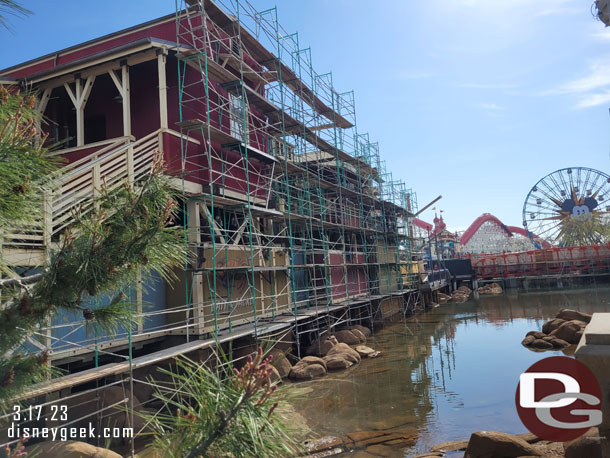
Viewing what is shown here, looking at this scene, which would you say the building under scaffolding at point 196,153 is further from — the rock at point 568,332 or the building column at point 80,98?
the rock at point 568,332

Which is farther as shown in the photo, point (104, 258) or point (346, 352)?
point (346, 352)

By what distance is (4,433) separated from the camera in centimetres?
570

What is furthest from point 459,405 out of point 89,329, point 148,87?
point 148,87

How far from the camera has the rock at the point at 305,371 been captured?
12.4 m

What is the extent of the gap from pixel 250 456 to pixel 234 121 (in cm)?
1302

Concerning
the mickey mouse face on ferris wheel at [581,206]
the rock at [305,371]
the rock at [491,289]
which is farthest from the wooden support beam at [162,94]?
the mickey mouse face on ferris wheel at [581,206]

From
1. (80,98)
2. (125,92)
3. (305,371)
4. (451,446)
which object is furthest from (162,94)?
(451,446)

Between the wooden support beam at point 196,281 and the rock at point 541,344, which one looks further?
the rock at point 541,344

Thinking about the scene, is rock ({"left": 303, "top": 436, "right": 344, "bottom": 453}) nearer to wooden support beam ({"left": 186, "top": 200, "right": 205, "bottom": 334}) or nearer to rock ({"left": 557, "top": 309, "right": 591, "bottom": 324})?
wooden support beam ({"left": 186, "top": 200, "right": 205, "bottom": 334})

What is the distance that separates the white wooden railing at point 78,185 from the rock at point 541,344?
15.2 metres

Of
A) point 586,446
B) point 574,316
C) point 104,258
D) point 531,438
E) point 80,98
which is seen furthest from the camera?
point 574,316

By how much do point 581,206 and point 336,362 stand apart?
1981 inches

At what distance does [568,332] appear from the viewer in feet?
54.4

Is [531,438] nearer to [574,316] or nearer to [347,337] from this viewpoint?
[347,337]
